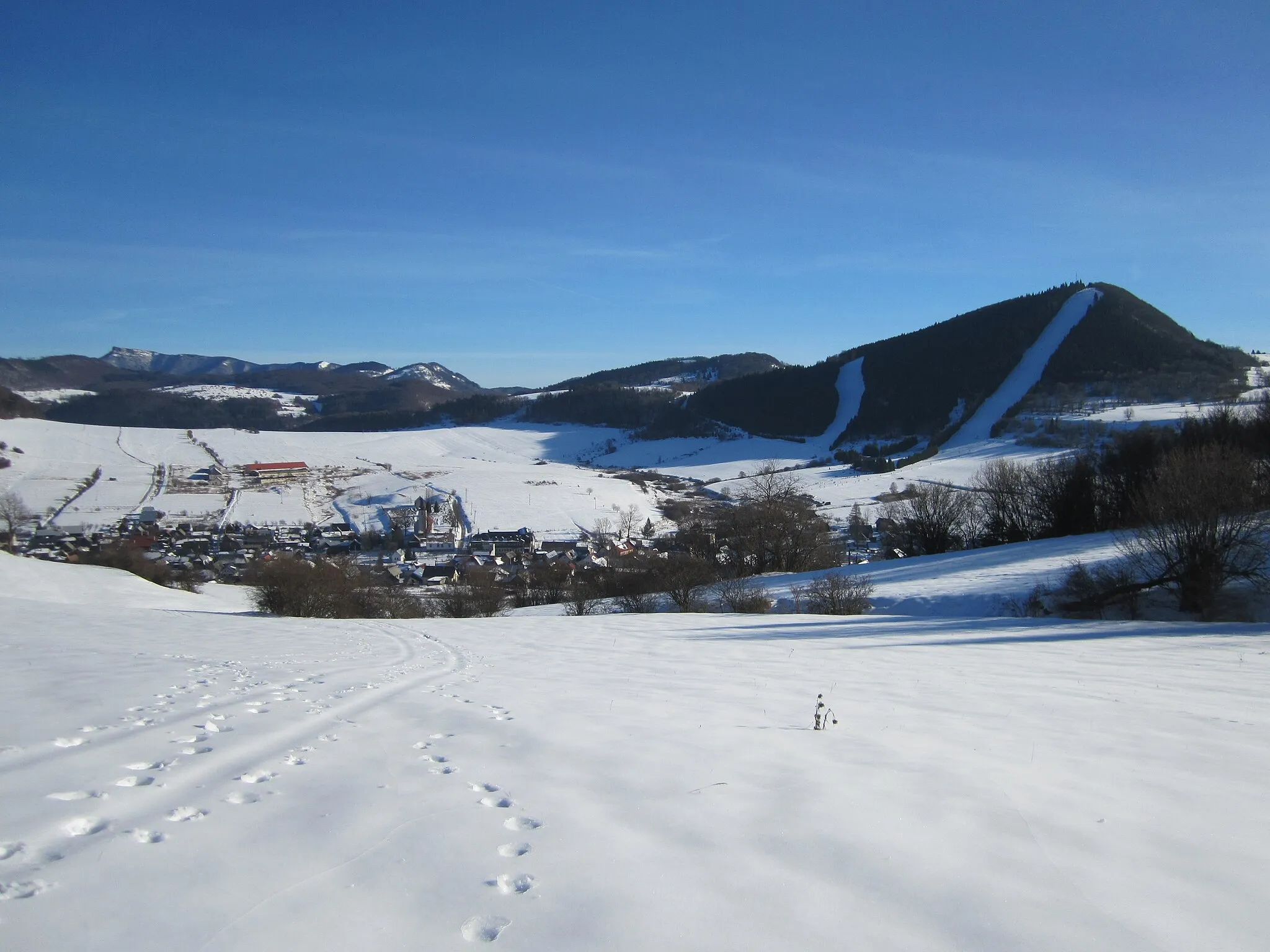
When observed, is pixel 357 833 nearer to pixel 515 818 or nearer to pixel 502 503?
pixel 515 818

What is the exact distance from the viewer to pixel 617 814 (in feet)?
11.6

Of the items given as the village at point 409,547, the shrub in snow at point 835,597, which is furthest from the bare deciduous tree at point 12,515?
the shrub in snow at point 835,597

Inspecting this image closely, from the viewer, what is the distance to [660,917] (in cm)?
259

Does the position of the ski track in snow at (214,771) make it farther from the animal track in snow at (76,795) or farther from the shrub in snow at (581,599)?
the shrub in snow at (581,599)

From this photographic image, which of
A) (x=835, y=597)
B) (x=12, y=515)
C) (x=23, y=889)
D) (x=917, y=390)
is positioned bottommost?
(x=835, y=597)

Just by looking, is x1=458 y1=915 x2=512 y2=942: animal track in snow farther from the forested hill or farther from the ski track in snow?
the forested hill

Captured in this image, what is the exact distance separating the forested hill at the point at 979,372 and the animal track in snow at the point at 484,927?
128 meters

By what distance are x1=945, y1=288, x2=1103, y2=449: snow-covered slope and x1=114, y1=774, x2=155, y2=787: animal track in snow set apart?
112 metres

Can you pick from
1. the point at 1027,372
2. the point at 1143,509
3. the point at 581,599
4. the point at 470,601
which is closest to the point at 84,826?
the point at 1143,509

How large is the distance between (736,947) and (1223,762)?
4.34 metres

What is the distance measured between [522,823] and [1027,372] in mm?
150178

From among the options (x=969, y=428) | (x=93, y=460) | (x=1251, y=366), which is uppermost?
(x=1251, y=366)

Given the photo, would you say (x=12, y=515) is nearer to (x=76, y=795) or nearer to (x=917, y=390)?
(x=76, y=795)

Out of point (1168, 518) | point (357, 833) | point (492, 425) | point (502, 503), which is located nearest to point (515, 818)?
point (357, 833)
